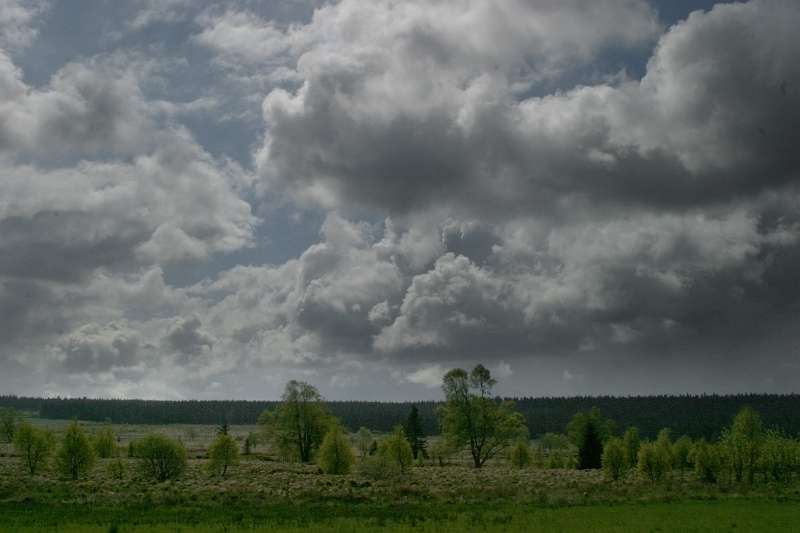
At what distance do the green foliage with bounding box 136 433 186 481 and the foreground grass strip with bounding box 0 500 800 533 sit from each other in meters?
20.9

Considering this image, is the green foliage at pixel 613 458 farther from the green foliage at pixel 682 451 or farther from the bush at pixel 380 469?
the green foliage at pixel 682 451

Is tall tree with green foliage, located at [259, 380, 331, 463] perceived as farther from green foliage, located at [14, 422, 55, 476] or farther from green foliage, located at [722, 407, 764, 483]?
green foliage, located at [722, 407, 764, 483]

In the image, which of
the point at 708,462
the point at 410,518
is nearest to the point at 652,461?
the point at 708,462

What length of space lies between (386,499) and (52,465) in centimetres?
4896

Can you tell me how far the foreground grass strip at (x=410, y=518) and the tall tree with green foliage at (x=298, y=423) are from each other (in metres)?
45.2

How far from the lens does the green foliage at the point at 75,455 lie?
72.1m

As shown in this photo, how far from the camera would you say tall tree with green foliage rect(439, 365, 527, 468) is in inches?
3430

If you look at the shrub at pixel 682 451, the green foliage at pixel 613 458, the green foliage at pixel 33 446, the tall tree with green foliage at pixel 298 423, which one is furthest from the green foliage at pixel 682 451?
the green foliage at pixel 33 446

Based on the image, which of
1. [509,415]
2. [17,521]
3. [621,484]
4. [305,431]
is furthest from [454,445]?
[17,521]

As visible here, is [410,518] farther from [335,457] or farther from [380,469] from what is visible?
[335,457]

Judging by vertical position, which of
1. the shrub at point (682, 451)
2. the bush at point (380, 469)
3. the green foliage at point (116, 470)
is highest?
the bush at point (380, 469)

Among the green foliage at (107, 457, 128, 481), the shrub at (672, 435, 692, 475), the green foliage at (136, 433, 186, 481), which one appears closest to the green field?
the green foliage at (107, 457, 128, 481)

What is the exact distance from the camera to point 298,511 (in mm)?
42938

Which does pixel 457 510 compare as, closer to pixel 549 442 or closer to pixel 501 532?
pixel 501 532
